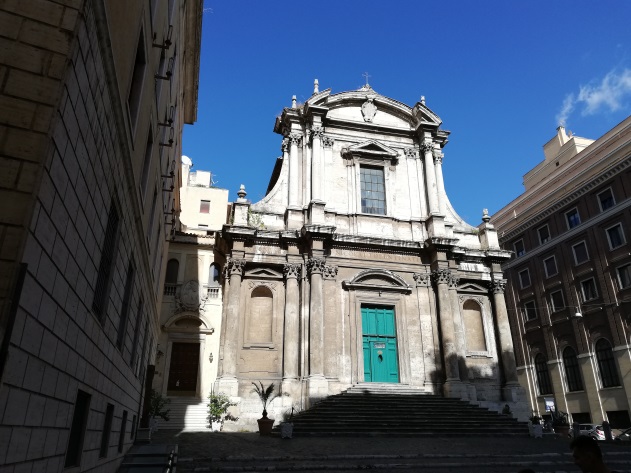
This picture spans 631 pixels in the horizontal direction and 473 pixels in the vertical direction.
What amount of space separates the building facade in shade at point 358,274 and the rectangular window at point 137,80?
41.9ft

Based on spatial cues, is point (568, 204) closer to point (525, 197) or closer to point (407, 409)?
point (525, 197)

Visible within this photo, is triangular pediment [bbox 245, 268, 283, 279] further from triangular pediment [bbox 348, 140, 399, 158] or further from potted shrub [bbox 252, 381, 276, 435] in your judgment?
triangular pediment [bbox 348, 140, 399, 158]

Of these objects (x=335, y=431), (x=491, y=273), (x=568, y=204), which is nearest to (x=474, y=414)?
(x=335, y=431)

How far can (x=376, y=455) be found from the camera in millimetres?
10820

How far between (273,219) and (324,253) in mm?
3121

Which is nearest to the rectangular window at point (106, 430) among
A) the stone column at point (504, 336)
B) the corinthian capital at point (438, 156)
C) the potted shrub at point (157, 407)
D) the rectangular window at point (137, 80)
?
the rectangular window at point (137, 80)

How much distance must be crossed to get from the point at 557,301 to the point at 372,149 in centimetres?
2007

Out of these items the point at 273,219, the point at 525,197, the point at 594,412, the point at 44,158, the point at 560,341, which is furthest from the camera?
the point at 525,197

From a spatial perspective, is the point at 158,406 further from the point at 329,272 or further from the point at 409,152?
the point at 409,152

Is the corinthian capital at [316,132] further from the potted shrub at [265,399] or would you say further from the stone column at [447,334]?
the potted shrub at [265,399]

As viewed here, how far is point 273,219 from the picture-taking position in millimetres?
22391

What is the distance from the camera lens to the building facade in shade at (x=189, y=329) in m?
19.4

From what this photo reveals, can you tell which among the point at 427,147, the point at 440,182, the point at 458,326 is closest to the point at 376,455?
the point at 458,326

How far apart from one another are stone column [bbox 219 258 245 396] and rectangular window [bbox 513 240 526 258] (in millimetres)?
27492
